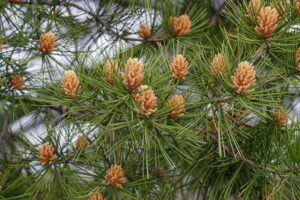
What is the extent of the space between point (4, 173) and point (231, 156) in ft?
1.67

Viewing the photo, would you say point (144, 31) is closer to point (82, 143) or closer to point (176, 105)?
point (82, 143)

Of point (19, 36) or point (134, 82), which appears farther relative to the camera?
point (19, 36)

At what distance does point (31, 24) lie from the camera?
141 cm

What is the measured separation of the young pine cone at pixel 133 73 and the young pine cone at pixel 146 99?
13mm

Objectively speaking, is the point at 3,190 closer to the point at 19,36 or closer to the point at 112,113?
the point at 19,36

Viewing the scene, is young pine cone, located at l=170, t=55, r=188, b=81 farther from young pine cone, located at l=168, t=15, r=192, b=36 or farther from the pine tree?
young pine cone, located at l=168, t=15, r=192, b=36

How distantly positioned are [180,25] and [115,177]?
0.40 metres

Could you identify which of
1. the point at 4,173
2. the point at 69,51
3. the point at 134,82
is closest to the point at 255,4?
the point at 134,82

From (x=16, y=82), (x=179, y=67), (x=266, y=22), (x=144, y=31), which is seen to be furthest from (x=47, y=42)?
(x=266, y=22)

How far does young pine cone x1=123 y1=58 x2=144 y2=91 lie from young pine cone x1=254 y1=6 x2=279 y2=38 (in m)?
0.22

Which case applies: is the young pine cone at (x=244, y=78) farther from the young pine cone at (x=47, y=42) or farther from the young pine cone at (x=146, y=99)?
the young pine cone at (x=47, y=42)

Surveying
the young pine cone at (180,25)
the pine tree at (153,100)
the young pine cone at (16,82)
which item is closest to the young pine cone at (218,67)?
the pine tree at (153,100)

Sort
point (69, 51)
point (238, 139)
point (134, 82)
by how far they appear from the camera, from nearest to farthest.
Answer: point (134, 82), point (238, 139), point (69, 51)

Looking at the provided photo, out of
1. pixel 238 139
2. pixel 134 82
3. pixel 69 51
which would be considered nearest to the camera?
pixel 134 82
